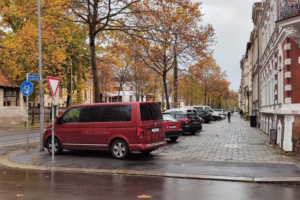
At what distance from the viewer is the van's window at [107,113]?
11.1 metres

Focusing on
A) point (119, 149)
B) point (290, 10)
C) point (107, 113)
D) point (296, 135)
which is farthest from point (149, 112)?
point (290, 10)

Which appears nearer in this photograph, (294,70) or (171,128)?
(294,70)

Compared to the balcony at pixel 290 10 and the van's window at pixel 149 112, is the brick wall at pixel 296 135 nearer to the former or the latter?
the balcony at pixel 290 10

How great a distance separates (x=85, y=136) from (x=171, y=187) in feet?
16.8

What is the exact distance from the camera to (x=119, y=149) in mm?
11172

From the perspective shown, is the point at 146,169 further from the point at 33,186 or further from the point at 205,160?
the point at 33,186

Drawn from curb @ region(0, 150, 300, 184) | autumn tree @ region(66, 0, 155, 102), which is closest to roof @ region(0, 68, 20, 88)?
autumn tree @ region(66, 0, 155, 102)

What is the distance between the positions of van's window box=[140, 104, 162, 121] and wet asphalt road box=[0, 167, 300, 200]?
8.98 ft

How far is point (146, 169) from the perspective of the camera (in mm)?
9492

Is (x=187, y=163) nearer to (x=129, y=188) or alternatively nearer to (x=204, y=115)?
(x=129, y=188)

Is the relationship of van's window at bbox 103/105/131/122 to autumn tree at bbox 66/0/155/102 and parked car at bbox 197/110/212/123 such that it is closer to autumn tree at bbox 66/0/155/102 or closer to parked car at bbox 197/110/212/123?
autumn tree at bbox 66/0/155/102

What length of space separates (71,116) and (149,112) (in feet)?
9.93

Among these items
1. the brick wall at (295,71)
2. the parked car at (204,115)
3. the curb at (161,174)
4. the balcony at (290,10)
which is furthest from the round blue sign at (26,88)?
the parked car at (204,115)

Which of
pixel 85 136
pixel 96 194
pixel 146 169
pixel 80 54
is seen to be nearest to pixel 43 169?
pixel 85 136
